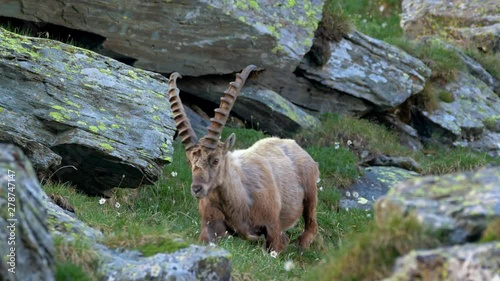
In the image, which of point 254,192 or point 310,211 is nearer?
point 254,192

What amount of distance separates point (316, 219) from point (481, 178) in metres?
8.21

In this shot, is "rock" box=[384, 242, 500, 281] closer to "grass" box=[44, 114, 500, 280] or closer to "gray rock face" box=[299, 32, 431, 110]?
"grass" box=[44, 114, 500, 280]

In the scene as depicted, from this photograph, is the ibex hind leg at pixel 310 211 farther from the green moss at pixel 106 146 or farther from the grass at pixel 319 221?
the green moss at pixel 106 146

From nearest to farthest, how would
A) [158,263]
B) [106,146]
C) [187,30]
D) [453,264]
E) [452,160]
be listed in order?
[453,264]
[158,263]
[106,146]
[187,30]
[452,160]

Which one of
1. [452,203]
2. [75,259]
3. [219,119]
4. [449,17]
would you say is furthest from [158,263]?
[449,17]

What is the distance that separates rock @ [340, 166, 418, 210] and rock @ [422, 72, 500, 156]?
113 inches

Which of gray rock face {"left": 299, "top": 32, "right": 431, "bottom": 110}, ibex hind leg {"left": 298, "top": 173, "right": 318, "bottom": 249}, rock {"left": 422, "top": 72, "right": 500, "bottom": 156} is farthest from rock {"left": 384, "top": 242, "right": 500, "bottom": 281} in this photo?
rock {"left": 422, "top": 72, "right": 500, "bottom": 156}

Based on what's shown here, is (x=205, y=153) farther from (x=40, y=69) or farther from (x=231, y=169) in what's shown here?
(x=40, y=69)

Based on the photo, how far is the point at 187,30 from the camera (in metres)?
15.7

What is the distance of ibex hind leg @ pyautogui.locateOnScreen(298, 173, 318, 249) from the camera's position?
1323 centimetres

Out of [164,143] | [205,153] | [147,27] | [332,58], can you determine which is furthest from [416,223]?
[332,58]

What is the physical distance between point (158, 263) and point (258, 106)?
1027cm

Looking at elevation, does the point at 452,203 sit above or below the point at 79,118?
above

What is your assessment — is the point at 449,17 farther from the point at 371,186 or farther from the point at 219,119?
the point at 219,119
